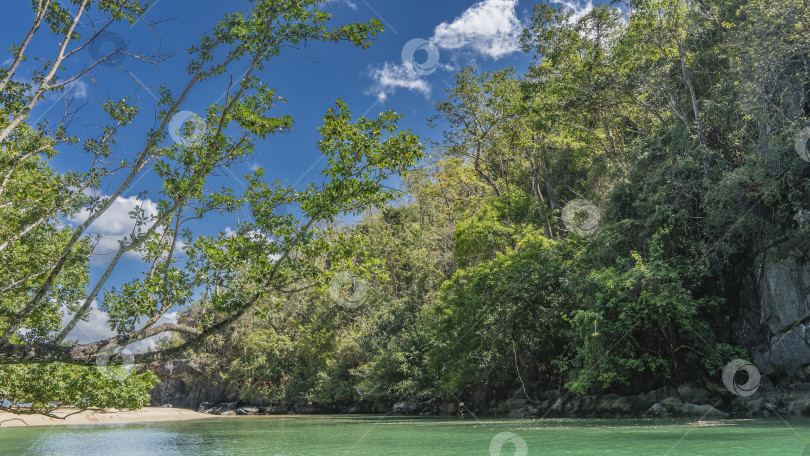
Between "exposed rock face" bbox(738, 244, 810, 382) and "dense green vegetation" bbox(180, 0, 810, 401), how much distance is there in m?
0.57

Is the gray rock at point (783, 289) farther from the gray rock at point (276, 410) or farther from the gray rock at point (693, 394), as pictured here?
the gray rock at point (276, 410)

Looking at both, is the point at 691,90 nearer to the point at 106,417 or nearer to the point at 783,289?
the point at 783,289

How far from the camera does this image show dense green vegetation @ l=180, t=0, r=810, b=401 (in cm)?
1415

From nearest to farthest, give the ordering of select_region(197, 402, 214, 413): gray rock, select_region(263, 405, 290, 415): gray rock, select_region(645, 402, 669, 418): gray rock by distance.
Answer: select_region(645, 402, 669, 418): gray rock < select_region(263, 405, 290, 415): gray rock < select_region(197, 402, 214, 413): gray rock

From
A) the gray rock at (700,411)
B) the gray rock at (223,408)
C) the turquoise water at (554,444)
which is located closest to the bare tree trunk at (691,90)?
the gray rock at (700,411)

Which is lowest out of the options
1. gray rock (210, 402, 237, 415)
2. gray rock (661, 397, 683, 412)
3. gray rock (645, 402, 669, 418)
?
gray rock (210, 402, 237, 415)

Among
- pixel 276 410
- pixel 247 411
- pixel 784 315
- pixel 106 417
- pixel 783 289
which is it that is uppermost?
pixel 783 289

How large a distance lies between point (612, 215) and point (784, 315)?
6.34m

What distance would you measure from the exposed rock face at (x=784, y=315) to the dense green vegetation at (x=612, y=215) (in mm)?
573

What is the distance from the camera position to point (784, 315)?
46.1 feet

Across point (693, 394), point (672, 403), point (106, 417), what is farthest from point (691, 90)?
point (106, 417)

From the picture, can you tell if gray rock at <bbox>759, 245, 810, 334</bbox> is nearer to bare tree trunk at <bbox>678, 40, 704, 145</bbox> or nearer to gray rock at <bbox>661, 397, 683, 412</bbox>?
gray rock at <bbox>661, 397, 683, 412</bbox>

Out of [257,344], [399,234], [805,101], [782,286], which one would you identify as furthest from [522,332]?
[257,344]

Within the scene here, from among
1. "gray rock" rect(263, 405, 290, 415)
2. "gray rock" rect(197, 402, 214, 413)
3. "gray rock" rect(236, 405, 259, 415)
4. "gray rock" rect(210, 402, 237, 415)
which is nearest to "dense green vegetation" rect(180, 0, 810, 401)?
"gray rock" rect(263, 405, 290, 415)
